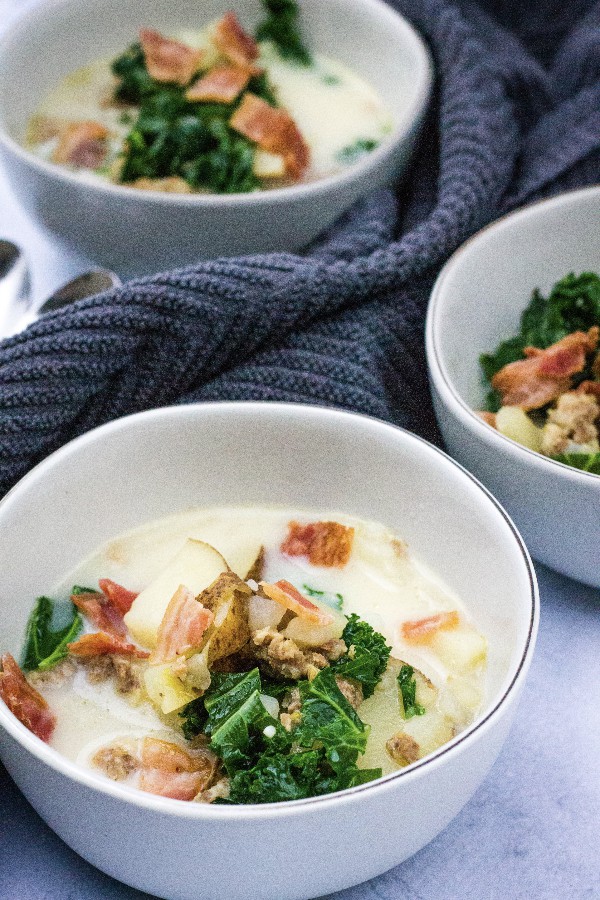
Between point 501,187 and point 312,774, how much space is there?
1.24 metres

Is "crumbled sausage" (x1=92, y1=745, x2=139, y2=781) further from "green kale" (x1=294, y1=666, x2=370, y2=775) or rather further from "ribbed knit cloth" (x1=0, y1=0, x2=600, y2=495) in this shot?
"ribbed knit cloth" (x1=0, y1=0, x2=600, y2=495)

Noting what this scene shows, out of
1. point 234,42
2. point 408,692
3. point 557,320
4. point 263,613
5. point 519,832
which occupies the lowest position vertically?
point 519,832

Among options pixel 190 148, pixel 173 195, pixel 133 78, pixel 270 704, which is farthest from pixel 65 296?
pixel 270 704

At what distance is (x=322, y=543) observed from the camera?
1643 mm

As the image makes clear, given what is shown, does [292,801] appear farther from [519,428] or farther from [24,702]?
[519,428]

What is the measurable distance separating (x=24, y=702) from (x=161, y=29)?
177cm

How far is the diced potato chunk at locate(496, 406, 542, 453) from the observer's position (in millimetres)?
1781

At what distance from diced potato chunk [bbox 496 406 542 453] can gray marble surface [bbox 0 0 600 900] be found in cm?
31

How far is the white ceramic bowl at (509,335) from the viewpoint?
1.59 meters

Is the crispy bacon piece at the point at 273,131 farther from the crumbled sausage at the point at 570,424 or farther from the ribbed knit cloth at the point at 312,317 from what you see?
the crumbled sausage at the point at 570,424

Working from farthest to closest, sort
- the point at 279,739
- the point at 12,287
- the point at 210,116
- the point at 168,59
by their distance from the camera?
the point at 168,59 < the point at 210,116 < the point at 12,287 < the point at 279,739

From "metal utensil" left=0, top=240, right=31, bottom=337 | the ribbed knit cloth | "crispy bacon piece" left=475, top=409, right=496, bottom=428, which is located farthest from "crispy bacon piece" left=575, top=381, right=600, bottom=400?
"metal utensil" left=0, top=240, right=31, bottom=337

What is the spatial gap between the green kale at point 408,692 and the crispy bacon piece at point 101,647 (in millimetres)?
328

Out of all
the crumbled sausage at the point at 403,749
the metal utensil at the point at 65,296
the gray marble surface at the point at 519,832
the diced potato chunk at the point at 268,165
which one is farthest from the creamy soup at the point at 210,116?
the crumbled sausage at the point at 403,749
